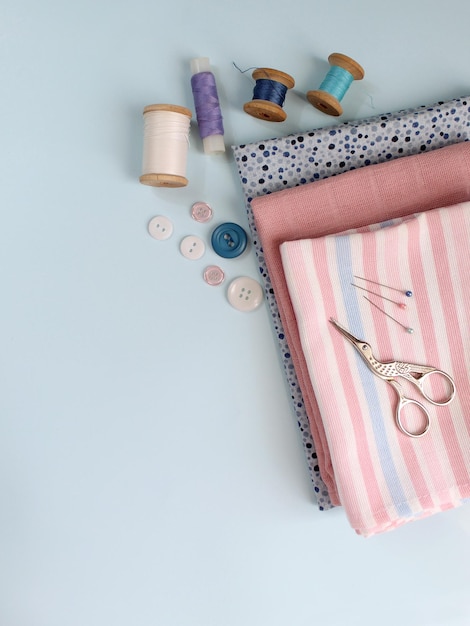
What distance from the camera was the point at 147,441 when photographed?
1343 mm

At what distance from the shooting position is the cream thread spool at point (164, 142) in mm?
1274

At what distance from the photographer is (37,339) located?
1346 millimetres

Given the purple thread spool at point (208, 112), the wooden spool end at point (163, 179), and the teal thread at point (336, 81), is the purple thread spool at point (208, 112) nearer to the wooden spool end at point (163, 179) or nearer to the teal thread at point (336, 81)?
the wooden spool end at point (163, 179)

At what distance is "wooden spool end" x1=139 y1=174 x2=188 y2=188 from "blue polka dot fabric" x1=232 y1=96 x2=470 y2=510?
0.13 m

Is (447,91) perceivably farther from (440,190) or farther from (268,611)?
(268,611)

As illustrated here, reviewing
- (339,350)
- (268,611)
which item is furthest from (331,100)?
(268,611)

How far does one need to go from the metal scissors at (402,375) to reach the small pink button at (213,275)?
1.02ft

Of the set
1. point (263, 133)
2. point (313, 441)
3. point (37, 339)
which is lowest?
point (313, 441)

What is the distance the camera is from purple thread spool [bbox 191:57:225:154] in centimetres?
131

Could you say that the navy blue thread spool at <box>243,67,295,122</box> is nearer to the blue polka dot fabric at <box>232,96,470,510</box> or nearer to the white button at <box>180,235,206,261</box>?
the blue polka dot fabric at <box>232,96,470,510</box>

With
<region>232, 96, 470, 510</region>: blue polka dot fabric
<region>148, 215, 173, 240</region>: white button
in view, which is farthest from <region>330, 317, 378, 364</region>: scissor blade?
<region>148, 215, 173, 240</region>: white button

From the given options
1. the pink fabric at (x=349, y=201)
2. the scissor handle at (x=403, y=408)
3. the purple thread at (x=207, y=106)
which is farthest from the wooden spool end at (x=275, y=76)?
the scissor handle at (x=403, y=408)

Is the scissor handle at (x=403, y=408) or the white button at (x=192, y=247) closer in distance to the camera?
the scissor handle at (x=403, y=408)

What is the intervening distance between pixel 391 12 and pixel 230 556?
1.25m
